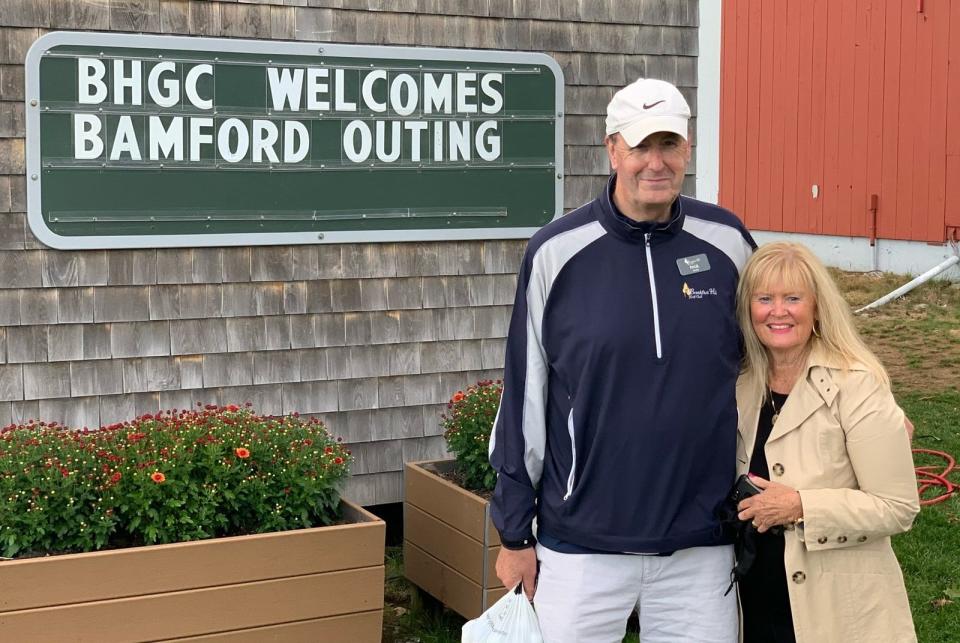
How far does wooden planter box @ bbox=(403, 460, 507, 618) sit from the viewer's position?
4.45 metres

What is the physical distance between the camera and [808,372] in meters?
2.80

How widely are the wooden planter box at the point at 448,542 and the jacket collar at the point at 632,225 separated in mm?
1814

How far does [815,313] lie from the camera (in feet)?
9.39

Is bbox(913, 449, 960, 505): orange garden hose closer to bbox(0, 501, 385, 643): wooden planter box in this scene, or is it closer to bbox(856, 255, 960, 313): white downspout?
bbox(0, 501, 385, 643): wooden planter box

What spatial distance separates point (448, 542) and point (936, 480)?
9.48ft

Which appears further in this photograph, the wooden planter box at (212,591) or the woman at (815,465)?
the wooden planter box at (212,591)

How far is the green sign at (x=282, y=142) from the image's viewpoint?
4.72 metres

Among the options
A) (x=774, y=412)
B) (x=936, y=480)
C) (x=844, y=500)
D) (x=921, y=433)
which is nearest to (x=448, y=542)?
(x=774, y=412)

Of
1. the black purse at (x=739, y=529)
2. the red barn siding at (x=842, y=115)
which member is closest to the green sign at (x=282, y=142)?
the black purse at (x=739, y=529)

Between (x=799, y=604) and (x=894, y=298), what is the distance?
33.1ft

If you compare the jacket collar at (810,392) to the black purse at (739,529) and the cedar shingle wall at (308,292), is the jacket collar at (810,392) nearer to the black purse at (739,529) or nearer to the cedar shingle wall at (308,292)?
the black purse at (739,529)

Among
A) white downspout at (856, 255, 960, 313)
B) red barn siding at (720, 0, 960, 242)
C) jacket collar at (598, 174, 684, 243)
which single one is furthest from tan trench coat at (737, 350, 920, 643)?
red barn siding at (720, 0, 960, 242)

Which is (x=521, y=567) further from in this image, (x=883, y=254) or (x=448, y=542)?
(x=883, y=254)

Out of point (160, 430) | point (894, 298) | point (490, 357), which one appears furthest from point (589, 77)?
point (894, 298)
